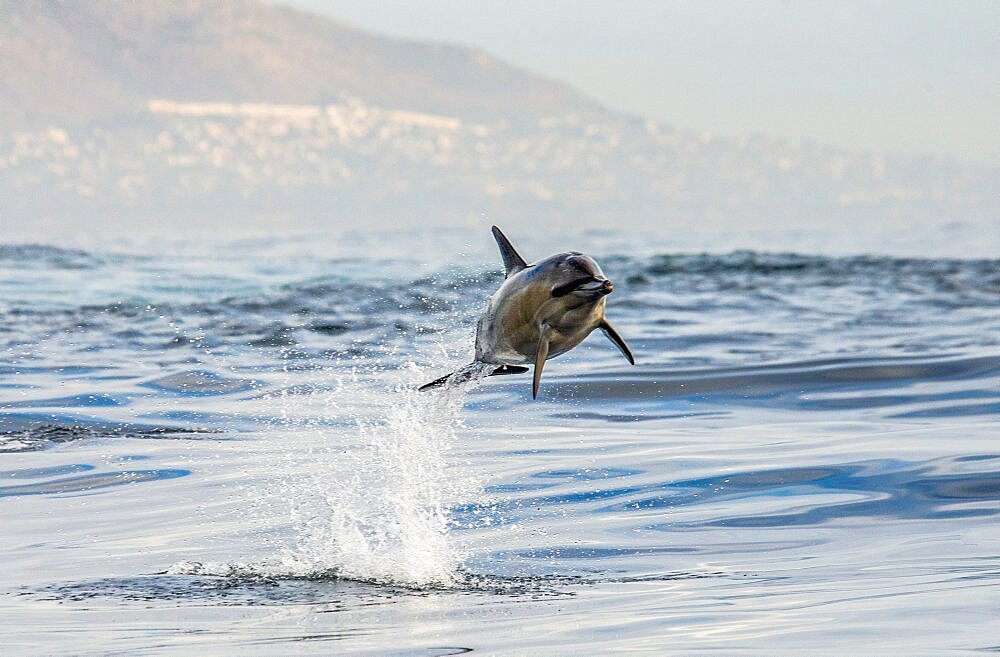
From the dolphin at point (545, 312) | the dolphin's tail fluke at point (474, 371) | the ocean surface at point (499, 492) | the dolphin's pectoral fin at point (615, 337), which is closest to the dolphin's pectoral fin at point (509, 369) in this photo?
the dolphin's tail fluke at point (474, 371)

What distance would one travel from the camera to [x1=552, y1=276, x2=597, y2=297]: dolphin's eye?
7344mm

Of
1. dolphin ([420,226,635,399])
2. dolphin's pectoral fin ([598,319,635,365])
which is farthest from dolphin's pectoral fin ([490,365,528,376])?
dolphin's pectoral fin ([598,319,635,365])

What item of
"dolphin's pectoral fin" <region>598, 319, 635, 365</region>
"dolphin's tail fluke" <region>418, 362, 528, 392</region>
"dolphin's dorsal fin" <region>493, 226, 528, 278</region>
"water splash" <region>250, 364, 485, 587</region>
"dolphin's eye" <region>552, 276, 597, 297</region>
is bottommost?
"water splash" <region>250, 364, 485, 587</region>

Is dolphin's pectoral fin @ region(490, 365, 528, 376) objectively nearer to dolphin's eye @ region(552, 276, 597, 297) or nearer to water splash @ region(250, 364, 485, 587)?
water splash @ region(250, 364, 485, 587)

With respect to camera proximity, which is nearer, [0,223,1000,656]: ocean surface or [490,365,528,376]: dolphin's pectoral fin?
[0,223,1000,656]: ocean surface

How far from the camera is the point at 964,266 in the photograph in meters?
42.1

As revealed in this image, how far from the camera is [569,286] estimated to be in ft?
24.3

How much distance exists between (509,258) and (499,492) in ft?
13.0

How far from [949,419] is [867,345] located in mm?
7927

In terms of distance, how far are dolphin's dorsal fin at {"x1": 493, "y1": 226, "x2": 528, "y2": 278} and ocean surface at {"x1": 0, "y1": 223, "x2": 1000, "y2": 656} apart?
86 centimetres

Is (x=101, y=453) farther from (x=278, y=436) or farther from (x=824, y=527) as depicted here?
(x=824, y=527)

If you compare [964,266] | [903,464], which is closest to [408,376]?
[903,464]

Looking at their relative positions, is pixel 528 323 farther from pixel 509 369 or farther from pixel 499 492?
pixel 499 492

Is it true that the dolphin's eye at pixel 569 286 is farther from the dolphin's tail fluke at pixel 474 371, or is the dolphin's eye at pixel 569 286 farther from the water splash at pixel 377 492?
the water splash at pixel 377 492
